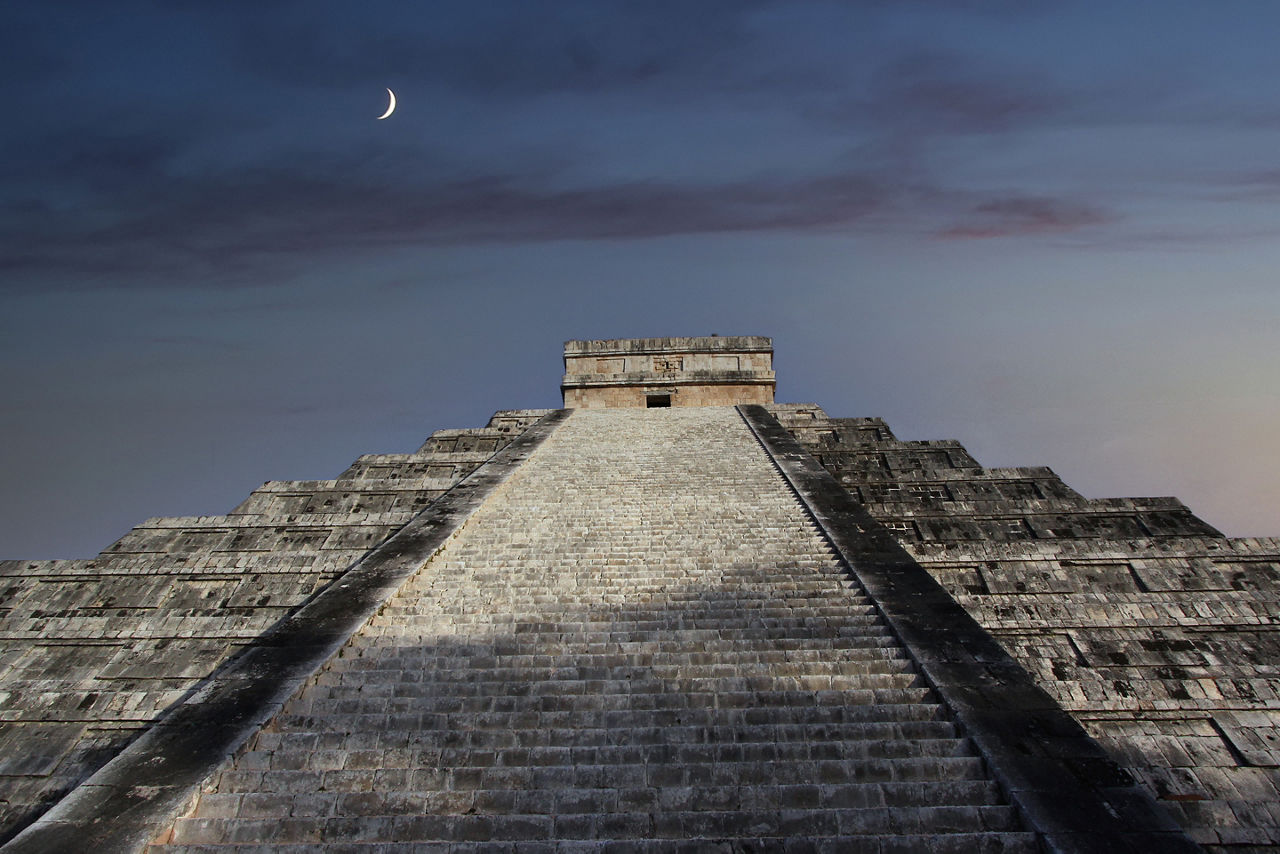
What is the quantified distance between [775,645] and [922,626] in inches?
53.8

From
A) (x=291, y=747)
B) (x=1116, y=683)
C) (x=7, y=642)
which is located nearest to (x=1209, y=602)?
(x=1116, y=683)

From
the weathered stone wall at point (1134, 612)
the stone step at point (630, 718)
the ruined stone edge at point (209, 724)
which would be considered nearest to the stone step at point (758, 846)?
the ruined stone edge at point (209, 724)

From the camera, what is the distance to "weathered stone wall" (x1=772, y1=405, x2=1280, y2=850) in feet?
20.7

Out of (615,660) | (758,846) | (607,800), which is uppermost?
(615,660)

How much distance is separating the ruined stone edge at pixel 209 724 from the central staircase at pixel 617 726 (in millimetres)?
137

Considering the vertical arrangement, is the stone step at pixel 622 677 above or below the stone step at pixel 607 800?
above

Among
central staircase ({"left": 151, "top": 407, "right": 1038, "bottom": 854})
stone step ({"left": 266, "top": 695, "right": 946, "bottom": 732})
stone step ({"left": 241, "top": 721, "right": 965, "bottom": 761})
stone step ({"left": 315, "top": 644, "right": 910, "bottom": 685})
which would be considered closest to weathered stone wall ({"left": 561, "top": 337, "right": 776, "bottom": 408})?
central staircase ({"left": 151, "top": 407, "right": 1038, "bottom": 854})

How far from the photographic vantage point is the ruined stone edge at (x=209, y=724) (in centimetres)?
457

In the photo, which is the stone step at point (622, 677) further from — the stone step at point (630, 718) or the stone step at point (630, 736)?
the stone step at point (630, 736)

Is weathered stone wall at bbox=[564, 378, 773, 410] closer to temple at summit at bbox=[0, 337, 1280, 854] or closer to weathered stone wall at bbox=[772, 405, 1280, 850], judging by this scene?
temple at summit at bbox=[0, 337, 1280, 854]

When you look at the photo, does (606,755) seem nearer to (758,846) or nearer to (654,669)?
(654,669)

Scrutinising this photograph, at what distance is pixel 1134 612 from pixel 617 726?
6.23 metres

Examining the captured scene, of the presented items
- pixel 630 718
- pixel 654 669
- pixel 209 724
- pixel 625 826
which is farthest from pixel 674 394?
pixel 625 826

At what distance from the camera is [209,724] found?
554 cm
